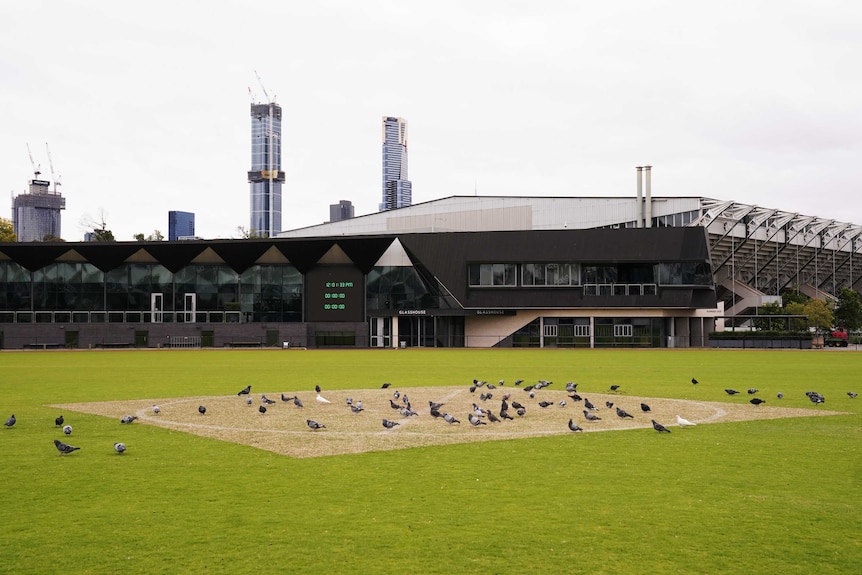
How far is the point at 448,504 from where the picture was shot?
12.4 meters

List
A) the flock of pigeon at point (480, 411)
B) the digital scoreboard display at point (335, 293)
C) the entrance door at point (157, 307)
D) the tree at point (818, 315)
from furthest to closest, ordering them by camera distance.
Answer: the tree at point (818, 315), the entrance door at point (157, 307), the digital scoreboard display at point (335, 293), the flock of pigeon at point (480, 411)

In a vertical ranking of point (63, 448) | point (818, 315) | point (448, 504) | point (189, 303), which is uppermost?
point (189, 303)

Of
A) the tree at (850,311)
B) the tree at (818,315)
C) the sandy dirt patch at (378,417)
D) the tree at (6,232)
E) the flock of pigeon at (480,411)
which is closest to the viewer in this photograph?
the sandy dirt patch at (378,417)

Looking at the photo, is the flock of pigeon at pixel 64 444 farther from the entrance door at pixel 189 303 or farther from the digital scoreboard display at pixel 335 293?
the entrance door at pixel 189 303

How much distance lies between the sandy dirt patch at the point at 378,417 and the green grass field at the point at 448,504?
3.44 ft

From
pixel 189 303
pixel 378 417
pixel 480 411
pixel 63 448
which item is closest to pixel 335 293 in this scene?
pixel 189 303

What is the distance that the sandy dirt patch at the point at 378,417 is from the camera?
19125mm

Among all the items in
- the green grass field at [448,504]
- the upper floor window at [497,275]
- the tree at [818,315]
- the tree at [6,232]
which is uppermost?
the tree at [6,232]

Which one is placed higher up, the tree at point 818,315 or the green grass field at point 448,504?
the tree at point 818,315

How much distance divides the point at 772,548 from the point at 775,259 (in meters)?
138

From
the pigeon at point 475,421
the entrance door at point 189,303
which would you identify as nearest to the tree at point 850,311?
the entrance door at point 189,303

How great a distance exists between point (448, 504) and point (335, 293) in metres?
86.1

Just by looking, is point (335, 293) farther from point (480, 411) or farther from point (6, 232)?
point (6, 232)

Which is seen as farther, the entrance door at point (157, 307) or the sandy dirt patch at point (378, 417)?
the entrance door at point (157, 307)
